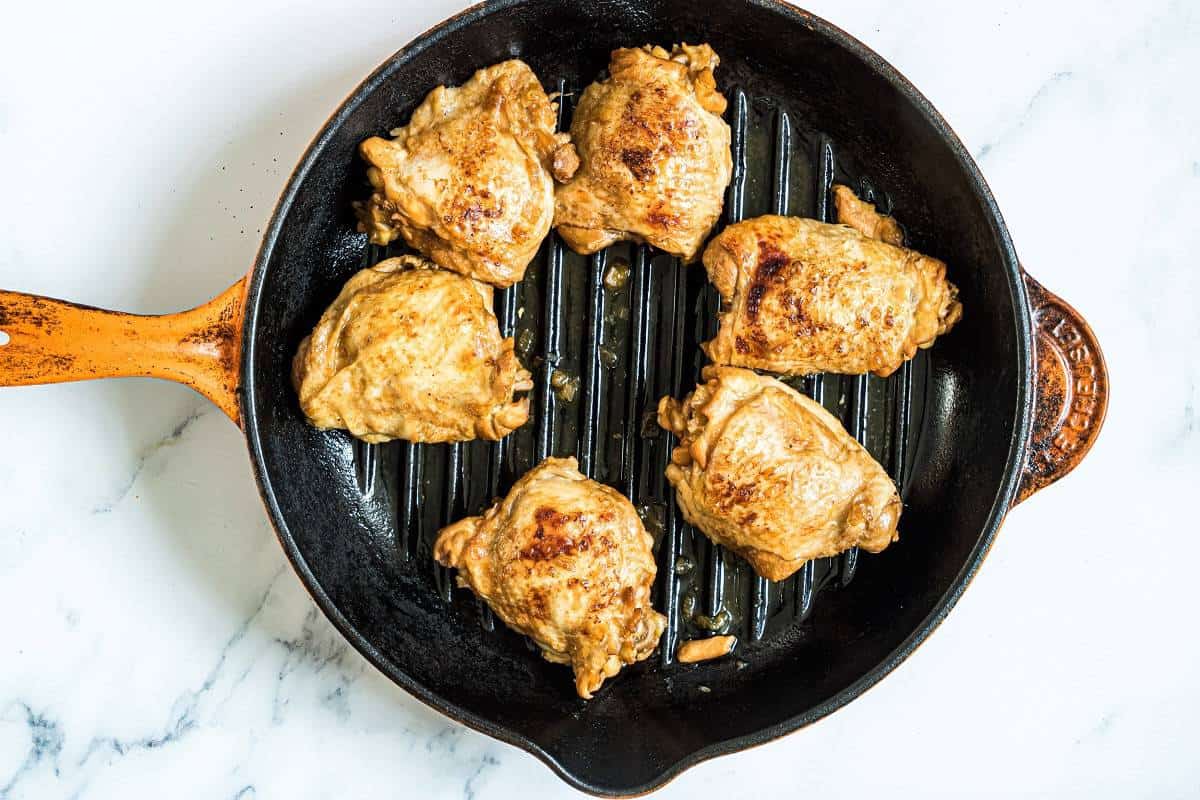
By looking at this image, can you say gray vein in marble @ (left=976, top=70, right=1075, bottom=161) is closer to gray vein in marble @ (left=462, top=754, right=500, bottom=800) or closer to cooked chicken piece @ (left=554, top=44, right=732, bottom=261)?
cooked chicken piece @ (left=554, top=44, right=732, bottom=261)

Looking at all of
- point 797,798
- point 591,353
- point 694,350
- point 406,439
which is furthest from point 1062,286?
point 406,439

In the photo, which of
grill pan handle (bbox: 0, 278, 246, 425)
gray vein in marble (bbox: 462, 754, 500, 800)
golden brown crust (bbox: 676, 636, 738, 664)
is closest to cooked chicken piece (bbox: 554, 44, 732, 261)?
grill pan handle (bbox: 0, 278, 246, 425)

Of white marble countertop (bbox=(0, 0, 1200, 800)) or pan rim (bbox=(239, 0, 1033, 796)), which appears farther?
white marble countertop (bbox=(0, 0, 1200, 800))

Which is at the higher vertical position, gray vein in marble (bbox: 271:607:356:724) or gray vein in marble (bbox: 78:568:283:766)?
gray vein in marble (bbox: 271:607:356:724)

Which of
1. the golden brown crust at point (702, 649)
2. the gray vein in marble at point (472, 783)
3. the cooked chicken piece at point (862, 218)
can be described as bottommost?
the gray vein in marble at point (472, 783)

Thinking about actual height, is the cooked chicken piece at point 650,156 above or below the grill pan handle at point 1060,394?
above

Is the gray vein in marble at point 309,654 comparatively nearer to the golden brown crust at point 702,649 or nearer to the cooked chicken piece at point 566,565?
the cooked chicken piece at point 566,565

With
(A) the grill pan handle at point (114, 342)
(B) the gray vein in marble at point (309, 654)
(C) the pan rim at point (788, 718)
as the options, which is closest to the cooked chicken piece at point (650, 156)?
(C) the pan rim at point (788, 718)

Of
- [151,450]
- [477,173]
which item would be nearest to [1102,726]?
[477,173]
